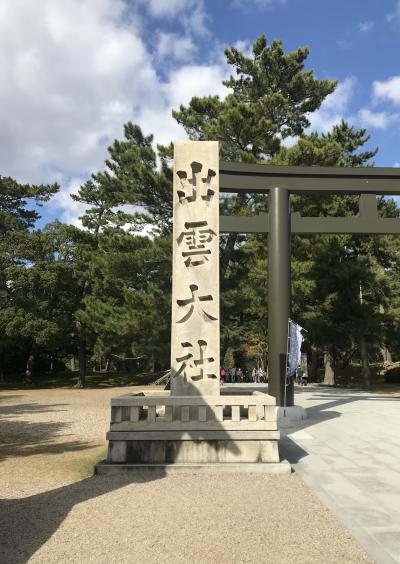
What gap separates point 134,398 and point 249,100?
64.4ft

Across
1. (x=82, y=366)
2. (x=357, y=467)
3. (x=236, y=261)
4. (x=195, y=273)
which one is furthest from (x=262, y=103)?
(x=82, y=366)

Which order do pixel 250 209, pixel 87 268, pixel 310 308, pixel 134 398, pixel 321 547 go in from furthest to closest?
1. pixel 87 268
2. pixel 310 308
3. pixel 250 209
4. pixel 134 398
5. pixel 321 547

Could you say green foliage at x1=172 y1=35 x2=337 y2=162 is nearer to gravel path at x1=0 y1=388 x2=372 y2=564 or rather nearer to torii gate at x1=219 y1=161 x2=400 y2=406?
torii gate at x1=219 y1=161 x2=400 y2=406

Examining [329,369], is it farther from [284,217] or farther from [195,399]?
[195,399]

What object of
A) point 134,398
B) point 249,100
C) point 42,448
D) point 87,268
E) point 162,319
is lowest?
point 42,448

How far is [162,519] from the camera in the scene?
4371 millimetres

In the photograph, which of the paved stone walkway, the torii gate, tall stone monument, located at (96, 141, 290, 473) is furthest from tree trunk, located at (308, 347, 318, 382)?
tall stone monument, located at (96, 141, 290, 473)

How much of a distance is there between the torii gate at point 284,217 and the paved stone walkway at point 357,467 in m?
1.80

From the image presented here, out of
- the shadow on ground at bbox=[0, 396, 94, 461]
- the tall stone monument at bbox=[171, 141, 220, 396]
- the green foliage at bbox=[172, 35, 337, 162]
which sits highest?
the green foliage at bbox=[172, 35, 337, 162]

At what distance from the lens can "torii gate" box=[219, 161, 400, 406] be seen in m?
11.2

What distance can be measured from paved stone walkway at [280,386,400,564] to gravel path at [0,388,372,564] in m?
0.20

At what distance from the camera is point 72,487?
5.65 meters

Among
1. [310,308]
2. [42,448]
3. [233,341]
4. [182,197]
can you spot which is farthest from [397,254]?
[42,448]

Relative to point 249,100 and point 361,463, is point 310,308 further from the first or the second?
point 361,463
